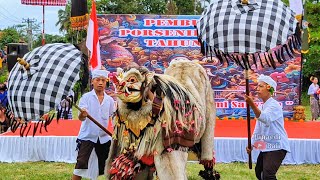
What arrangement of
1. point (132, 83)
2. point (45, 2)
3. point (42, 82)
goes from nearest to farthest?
point (132, 83) → point (42, 82) → point (45, 2)

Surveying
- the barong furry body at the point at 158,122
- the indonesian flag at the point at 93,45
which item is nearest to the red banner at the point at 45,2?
the indonesian flag at the point at 93,45

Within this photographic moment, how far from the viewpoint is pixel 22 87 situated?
14.4 feet

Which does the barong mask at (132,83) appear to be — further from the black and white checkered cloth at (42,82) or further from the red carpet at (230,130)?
the red carpet at (230,130)

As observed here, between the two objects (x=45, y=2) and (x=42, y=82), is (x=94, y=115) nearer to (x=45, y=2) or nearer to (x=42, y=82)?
(x=42, y=82)

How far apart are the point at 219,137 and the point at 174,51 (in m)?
4.25

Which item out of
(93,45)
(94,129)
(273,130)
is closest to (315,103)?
(273,130)

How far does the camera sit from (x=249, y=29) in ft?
14.9

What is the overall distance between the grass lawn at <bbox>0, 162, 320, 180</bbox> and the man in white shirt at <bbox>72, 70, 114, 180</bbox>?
4.51ft

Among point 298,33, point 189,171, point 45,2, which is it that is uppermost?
point 45,2

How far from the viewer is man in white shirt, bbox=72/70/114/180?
521 centimetres

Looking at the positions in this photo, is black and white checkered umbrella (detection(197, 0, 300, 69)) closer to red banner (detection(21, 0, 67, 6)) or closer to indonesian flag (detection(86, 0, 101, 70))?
indonesian flag (detection(86, 0, 101, 70))

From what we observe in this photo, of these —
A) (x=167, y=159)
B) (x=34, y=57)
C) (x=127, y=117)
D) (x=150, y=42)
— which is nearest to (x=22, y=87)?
(x=34, y=57)

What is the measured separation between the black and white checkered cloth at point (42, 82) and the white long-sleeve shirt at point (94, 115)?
81 cm

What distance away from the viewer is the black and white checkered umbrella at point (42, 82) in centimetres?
434
